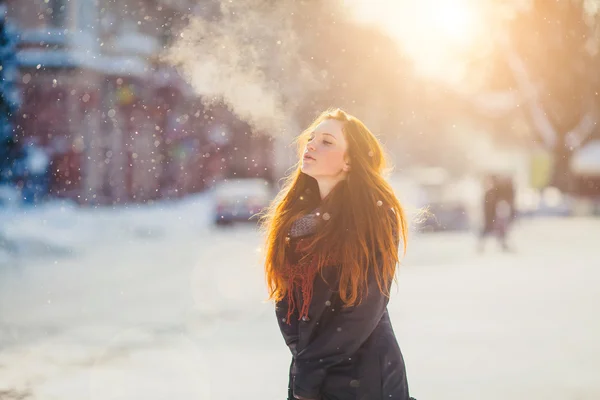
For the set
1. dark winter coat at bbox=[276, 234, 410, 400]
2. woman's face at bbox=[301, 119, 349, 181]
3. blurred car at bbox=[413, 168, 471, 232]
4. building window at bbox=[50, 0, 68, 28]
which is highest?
building window at bbox=[50, 0, 68, 28]

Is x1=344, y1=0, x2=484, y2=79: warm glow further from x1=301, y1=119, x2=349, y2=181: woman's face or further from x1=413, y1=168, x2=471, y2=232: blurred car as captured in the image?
x1=301, y1=119, x2=349, y2=181: woman's face

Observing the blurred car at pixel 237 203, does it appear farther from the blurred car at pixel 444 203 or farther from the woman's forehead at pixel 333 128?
the woman's forehead at pixel 333 128

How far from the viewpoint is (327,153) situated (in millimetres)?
2691

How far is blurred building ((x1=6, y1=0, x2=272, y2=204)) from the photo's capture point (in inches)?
1216

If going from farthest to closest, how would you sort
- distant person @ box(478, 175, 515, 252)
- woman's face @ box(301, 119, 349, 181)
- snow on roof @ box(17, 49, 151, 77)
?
1. snow on roof @ box(17, 49, 151, 77)
2. distant person @ box(478, 175, 515, 252)
3. woman's face @ box(301, 119, 349, 181)

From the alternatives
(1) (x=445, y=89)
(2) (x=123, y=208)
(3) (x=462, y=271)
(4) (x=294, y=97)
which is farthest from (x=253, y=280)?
(1) (x=445, y=89)

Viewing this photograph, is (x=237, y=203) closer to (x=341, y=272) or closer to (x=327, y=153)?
(x=327, y=153)

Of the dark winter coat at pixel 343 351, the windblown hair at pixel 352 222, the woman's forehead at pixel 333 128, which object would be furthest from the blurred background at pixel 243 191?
the dark winter coat at pixel 343 351

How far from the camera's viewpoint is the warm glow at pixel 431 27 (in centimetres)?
1875

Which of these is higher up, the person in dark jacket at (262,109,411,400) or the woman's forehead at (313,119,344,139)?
the woman's forehead at (313,119,344,139)

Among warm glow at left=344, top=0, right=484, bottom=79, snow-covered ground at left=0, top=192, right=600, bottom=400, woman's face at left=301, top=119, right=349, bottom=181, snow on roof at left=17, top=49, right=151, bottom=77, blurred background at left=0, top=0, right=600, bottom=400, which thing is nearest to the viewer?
woman's face at left=301, top=119, right=349, bottom=181

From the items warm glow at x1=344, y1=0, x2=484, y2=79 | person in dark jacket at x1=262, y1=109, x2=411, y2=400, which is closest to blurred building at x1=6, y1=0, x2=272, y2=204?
warm glow at x1=344, y1=0, x2=484, y2=79

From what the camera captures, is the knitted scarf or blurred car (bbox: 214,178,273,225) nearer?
the knitted scarf

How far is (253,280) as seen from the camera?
11.9m
